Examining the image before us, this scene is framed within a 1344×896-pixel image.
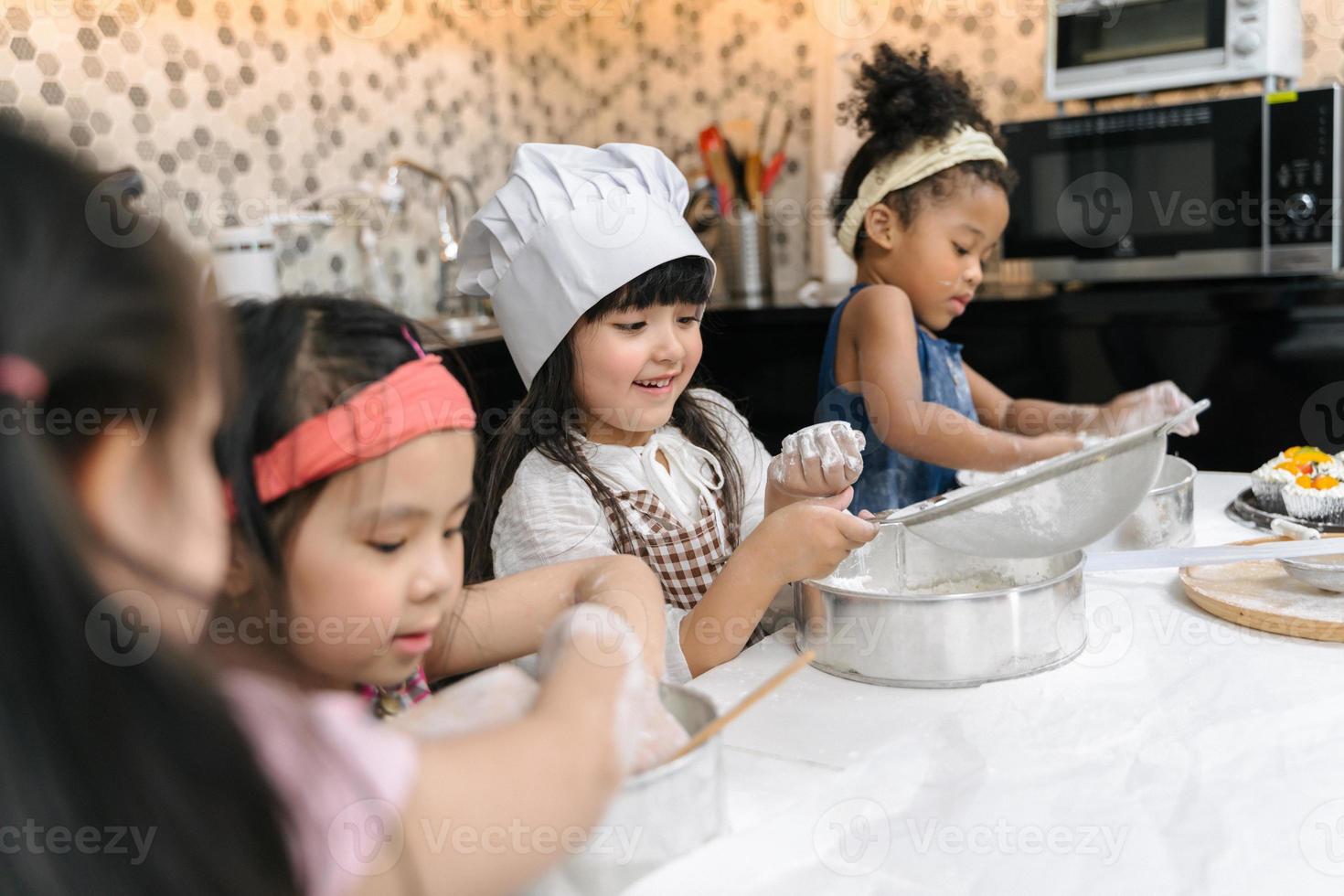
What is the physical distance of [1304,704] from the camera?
0.77 m

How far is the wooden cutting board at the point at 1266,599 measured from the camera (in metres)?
0.89

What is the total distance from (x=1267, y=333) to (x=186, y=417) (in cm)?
219

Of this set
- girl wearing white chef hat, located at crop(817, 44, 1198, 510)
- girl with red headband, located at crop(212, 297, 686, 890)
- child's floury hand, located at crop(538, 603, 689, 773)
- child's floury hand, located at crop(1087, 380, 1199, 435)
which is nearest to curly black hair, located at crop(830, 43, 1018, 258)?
girl wearing white chef hat, located at crop(817, 44, 1198, 510)

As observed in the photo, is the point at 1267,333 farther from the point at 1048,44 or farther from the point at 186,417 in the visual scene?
the point at 186,417

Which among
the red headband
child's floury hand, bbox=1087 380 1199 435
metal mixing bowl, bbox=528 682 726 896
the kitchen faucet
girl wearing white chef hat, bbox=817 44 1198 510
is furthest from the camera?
the kitchen faucet

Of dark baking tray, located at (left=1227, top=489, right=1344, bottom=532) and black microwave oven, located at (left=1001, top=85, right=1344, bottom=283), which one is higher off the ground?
black microwave oven, located at (left=1001, top=85, right=1344, bottom=283)

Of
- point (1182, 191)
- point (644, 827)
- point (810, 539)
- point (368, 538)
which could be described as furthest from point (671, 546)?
point (1182, 191)

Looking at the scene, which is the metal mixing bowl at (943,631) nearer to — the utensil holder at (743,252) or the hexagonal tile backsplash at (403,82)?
the hexagonal tile backsplash at (403,82)

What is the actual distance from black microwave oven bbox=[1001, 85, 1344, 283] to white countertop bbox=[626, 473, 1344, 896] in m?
1.54

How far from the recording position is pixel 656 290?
1.20 metres

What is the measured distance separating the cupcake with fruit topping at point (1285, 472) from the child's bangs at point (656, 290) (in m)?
0.69

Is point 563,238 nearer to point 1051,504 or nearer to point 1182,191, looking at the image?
point 1051,504

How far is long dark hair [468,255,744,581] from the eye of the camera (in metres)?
1.20

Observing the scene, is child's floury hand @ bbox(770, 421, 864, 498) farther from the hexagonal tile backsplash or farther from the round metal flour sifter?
the hexagonal tile backsplash
